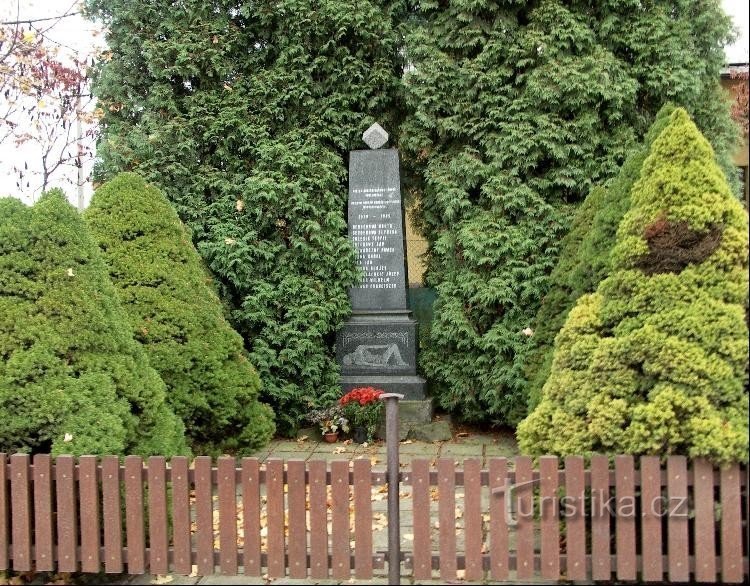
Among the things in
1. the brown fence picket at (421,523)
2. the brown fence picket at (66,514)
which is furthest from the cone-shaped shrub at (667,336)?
the brown fence picket at (66,514)

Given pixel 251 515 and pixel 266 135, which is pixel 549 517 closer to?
pixel 251 515

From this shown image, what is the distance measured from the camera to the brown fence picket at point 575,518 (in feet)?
12.5

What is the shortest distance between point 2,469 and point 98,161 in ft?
17.1

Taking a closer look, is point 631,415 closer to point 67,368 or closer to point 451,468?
point 451,468

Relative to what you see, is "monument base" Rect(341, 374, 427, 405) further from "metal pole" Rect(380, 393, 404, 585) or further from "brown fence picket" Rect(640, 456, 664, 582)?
"brown fence picket" Rect(640, 456, 664, 582)

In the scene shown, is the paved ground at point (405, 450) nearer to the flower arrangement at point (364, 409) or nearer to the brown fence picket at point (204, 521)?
the flower arrangement at point (364, 409)

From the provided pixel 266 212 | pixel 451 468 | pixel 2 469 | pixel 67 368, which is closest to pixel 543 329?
pixel 451 468

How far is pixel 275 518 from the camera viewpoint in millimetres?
4051

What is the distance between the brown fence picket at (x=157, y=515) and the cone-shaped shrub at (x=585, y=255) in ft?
8.77

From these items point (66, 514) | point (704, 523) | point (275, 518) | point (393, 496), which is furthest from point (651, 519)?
point (66, 514)

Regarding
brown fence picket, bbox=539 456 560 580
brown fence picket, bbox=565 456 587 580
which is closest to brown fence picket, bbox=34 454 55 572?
brown fence picket, bbox=539 456 560 580

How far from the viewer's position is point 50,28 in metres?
10.0

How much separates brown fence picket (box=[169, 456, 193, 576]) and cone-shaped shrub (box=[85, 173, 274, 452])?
2149 millimetres

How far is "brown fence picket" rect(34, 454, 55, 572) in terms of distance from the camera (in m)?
4.12
